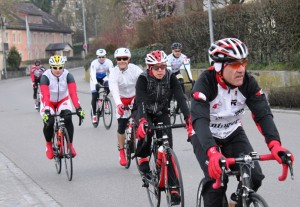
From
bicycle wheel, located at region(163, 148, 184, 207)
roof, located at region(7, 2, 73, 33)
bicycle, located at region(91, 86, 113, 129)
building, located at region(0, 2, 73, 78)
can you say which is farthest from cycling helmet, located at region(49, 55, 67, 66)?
building, located at region(0, 2, 73, 78)

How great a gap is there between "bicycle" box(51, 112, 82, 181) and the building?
9269 centimetres

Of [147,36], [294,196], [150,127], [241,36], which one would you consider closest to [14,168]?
[150,127]

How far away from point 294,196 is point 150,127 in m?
1.84

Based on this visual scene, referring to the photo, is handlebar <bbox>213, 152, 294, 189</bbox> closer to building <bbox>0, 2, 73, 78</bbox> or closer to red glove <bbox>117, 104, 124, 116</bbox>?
red glove <bbox>117, 104, 124, 116</bbox>

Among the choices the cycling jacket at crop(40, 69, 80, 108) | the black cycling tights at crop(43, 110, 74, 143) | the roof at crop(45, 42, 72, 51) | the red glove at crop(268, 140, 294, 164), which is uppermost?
the roof at crop(45, 42, 72, 51)

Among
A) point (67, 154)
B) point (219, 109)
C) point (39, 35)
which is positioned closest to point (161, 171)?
point (219, 109)

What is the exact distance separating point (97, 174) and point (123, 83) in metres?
1.46

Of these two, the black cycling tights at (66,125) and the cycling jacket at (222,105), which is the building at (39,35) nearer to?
the black cycling tights at (66,125)

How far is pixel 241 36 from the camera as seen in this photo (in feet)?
82.4

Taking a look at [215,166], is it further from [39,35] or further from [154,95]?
[39,35]

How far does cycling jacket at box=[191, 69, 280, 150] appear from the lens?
5006 millimetres

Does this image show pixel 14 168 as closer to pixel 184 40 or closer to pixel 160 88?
pixel 160 88

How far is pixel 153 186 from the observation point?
7438 mm

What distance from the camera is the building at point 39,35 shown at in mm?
104312
